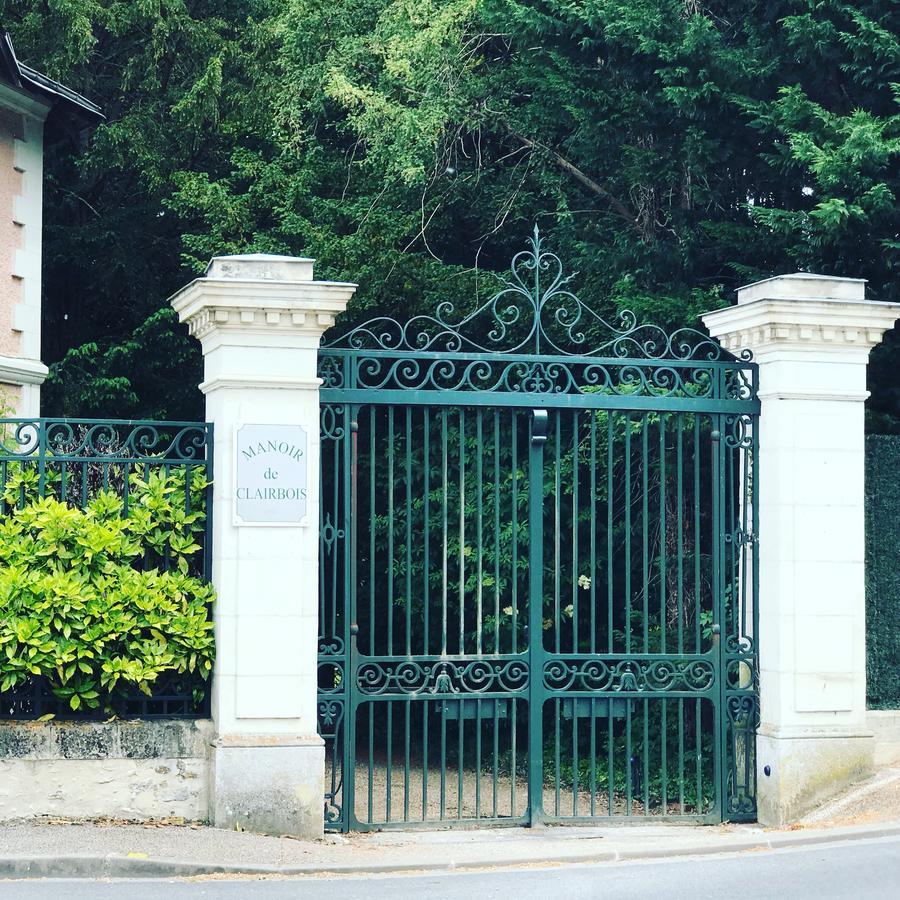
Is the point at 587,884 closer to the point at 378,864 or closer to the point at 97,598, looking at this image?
the point at 378,864

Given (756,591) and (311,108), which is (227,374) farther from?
(311,108)

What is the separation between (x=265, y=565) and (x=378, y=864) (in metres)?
1.86

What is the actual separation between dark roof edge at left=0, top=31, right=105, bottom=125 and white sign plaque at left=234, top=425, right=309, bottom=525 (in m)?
6.28

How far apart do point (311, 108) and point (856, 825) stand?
10251 mm

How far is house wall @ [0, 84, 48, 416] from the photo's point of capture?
44.3 ft

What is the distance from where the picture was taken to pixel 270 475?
8547 millimetres

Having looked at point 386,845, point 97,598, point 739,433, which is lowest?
point 386,845

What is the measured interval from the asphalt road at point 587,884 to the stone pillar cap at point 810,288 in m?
3.47

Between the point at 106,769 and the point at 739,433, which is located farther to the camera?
the point at 739,433

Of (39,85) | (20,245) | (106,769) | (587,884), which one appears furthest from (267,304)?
(39,85)

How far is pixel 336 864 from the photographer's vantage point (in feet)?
25.8

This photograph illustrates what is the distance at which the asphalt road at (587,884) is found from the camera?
720 cm

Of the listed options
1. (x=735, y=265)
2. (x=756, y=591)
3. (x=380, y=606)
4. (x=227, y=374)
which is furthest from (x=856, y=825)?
(x=380, y=606)

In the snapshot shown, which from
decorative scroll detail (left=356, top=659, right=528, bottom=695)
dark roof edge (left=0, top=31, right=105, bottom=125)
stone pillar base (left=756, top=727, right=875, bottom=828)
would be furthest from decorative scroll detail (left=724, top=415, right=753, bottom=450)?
dark roof edge (left=0, top=31, right=105, bottom=125)
